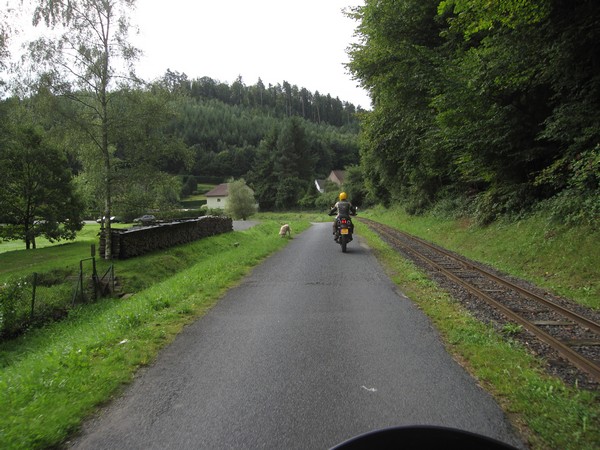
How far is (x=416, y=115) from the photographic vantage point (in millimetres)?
20109

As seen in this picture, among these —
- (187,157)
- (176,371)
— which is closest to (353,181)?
(187,157)

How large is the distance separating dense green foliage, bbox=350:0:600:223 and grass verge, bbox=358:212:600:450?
6.51 metres

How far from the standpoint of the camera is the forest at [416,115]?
11031 millimetres

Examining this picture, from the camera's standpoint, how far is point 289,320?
20.6 ft

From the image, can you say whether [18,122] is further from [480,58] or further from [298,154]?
[298,154]

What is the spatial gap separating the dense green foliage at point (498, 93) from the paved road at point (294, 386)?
7698 millimetres

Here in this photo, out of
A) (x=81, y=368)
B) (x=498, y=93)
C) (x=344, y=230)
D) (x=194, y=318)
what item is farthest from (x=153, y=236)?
(x=498, y=93)

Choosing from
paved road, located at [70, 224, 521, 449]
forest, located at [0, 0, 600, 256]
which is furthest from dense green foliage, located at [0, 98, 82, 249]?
paved road, located at [70, 224, 521, 449]

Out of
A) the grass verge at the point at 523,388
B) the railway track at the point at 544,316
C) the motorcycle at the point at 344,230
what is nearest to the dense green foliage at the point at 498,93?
the railway track at the point at 544,316

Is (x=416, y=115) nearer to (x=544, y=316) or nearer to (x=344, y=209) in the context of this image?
(x=344, y=209)

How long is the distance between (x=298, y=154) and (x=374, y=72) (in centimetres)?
7047

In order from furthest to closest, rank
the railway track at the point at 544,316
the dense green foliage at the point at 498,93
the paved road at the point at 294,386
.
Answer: the dense green foliage at the point at 498,93, the railway track at the point at 544,316, the paved road at the point at 294,386

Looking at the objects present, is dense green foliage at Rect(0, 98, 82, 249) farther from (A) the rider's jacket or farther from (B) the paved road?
(B) the paved road

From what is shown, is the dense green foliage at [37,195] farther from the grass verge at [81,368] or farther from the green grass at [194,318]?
the grass verge at [81,368]
